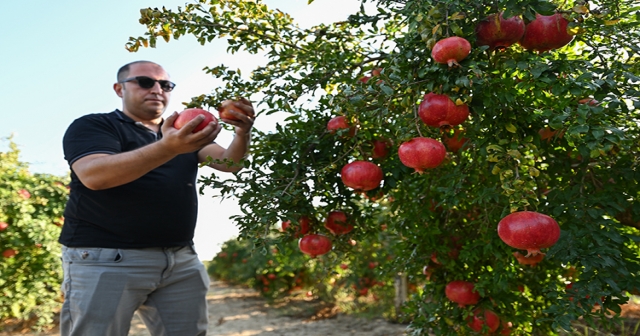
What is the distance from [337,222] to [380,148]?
14.1 inches

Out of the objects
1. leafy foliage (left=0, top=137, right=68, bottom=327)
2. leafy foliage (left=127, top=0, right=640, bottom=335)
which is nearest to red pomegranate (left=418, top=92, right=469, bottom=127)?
leafy foliage (left=127, top=0, right=640, bottom=335)

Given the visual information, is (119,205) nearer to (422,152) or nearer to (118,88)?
(118,88)

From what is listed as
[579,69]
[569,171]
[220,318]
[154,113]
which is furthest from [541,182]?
[220,318]

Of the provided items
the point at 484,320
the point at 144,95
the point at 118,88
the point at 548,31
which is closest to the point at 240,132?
the point at 144,95

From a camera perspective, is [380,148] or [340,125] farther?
[380,148]

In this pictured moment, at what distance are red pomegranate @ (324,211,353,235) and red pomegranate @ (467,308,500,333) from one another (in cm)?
87

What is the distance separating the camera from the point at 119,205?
2.21 m

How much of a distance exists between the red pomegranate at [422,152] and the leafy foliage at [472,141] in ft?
0.14

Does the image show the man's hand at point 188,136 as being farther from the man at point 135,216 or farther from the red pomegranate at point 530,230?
the red pomegranate at point 530,230

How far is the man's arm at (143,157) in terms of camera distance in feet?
5.98

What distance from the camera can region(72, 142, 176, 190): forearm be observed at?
1891mm

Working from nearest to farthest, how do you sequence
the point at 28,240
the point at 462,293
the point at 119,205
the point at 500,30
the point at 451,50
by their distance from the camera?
the point at 451,50 → the point at 500,30 → the point at 119,205 → the point at 462,293 → the point at 28,240

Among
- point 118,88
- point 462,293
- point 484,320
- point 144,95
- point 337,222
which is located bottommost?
point 484,320

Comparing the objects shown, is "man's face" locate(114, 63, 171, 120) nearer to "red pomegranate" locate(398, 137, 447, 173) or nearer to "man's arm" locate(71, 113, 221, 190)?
"man's arm" locate(71, 113, 221, 190)
